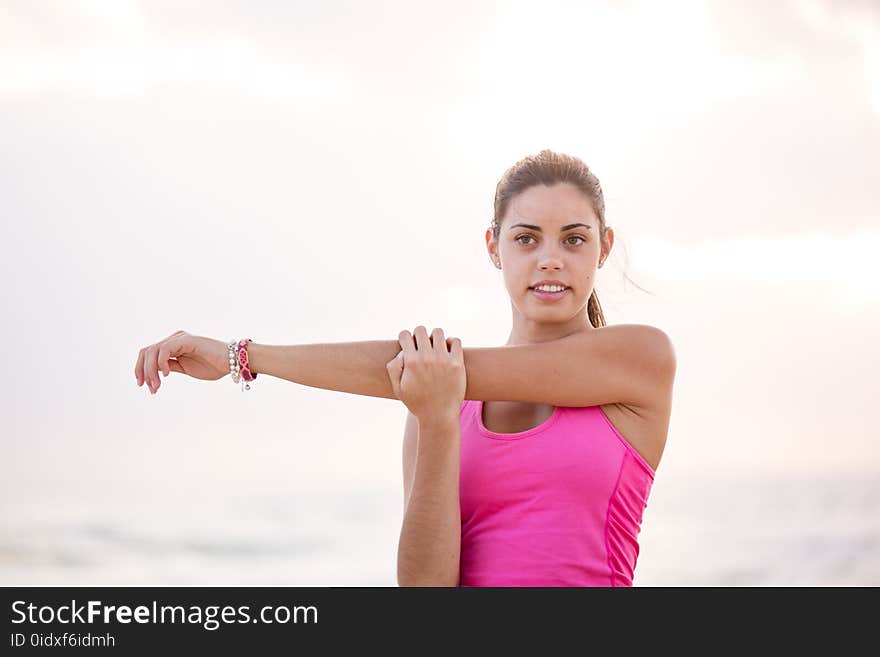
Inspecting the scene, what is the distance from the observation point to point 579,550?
8.34 ft

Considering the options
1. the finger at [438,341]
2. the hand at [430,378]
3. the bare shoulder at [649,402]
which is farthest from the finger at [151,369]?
the bare shoulder at [649,402]

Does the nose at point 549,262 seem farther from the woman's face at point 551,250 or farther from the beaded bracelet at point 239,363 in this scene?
the beaded bracelet at point 239,363

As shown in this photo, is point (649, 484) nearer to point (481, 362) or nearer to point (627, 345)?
point (627, 345)

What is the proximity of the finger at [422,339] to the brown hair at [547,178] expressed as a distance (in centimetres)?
45

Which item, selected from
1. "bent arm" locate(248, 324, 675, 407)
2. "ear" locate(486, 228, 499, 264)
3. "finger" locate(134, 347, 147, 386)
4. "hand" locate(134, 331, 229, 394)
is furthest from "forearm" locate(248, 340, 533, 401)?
"ear" locate(486, 228, 499, 264)

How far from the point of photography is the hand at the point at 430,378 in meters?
2.59

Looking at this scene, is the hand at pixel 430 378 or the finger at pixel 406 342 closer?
the hand at pixel 430 378

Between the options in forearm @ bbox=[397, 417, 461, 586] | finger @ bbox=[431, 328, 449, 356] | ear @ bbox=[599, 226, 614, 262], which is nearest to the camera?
forearm @ bbox=[397, 417, 461, 586]

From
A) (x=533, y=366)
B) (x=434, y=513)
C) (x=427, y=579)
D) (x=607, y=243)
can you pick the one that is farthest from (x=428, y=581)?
(x=607, y=243)

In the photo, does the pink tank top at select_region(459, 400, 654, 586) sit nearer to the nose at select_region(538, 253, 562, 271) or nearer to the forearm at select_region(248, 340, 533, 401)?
the forearm at select_region(248, 340, 533, 401)

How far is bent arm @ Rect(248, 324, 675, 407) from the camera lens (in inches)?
105
